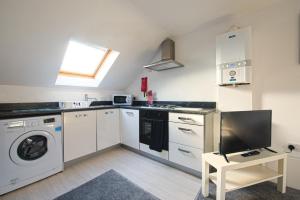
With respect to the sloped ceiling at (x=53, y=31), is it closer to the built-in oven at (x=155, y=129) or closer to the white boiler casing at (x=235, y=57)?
the white boiler casing at (x=235, y=57)

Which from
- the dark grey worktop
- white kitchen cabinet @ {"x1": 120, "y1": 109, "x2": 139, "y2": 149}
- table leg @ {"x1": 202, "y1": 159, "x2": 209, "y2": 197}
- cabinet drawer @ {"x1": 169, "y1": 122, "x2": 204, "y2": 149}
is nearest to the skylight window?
the dark grey worktop

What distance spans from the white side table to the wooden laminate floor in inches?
12.5

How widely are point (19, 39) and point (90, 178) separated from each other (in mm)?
1897

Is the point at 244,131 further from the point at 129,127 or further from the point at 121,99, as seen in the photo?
the point at 121,99

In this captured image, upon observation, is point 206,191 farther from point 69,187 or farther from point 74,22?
point 74,22

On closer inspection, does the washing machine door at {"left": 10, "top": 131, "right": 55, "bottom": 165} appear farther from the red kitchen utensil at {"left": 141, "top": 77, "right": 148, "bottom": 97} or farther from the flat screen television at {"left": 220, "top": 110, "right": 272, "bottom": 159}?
the flat screen television at {"left": 220, "top": 110, "right": 272, "bottom": 159}

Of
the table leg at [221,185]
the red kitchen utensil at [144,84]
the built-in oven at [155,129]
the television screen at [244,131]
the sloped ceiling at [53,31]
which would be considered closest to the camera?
the table leg at [221,185]

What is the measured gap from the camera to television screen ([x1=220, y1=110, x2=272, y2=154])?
138 cm

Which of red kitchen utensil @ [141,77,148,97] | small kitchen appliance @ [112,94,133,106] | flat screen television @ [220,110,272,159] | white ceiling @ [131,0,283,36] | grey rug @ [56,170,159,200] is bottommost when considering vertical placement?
grey rug @ [56,170,159,200]

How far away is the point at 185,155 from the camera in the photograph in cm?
187

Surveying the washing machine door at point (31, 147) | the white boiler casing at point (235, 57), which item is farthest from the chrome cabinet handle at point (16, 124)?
the white boiler casing at point (235, 57)

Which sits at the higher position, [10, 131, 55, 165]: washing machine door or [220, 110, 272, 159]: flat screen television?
[220, 110, 272, 159]: flat screen television

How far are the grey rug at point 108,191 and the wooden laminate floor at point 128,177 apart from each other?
86 millimetres

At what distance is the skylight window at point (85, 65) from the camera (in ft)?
8.16
